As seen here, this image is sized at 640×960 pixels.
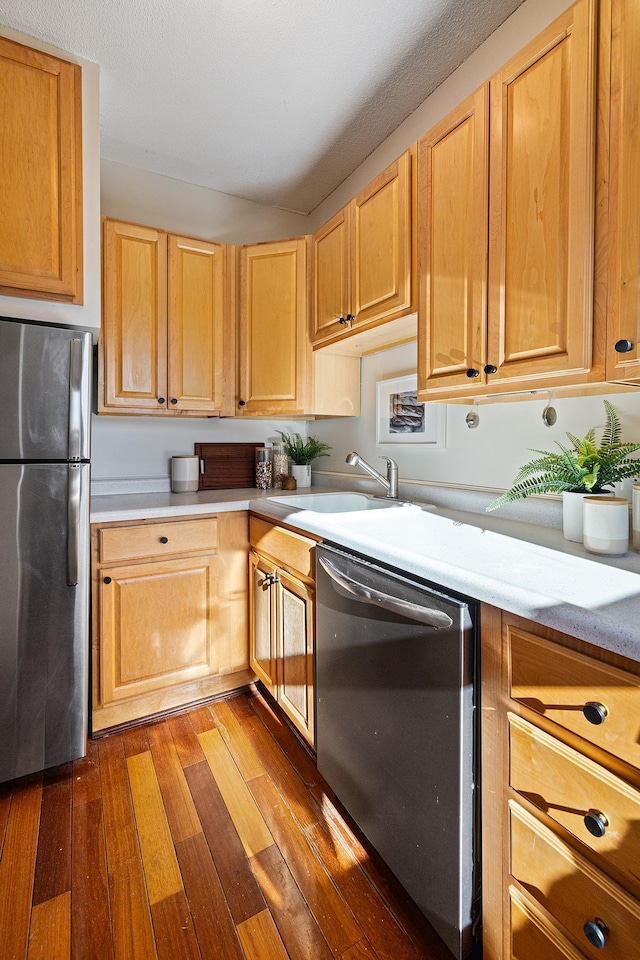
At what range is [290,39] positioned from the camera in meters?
1.64

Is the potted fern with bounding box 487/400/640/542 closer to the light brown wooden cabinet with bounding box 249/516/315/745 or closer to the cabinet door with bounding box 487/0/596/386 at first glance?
the cabinet door with bounding box 487/0/596/386

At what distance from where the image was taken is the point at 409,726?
1095mm

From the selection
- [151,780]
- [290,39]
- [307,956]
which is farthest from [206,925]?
[290,39]

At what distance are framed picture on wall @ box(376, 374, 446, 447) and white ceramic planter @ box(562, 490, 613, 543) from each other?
2.28ft

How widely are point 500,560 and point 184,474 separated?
71.0 inches

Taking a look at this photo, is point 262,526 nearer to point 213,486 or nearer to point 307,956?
point 213,486

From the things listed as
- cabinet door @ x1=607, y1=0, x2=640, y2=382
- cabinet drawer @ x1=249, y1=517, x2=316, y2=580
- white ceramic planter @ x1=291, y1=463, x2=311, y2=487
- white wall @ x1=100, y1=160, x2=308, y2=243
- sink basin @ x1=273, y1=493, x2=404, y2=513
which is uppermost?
white wall @ x1=100, y1=160, x2=308, y2=243

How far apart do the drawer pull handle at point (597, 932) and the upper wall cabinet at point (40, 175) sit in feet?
7.01

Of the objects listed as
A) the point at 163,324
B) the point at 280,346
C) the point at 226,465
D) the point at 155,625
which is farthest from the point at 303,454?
the point at 155,625

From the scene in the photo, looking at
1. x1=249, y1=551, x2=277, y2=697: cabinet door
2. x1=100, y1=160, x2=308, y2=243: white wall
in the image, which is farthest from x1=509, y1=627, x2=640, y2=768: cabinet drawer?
x1=100, y1=160, x2=308, y2=243: white wall

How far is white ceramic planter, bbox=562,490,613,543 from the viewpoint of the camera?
127 cm

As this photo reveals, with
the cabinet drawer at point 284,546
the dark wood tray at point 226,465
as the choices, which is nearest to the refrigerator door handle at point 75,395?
the cabinet drawer at point 284,546

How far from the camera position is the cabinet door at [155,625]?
1.85 m

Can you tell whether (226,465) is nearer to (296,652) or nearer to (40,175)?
(296,652)
